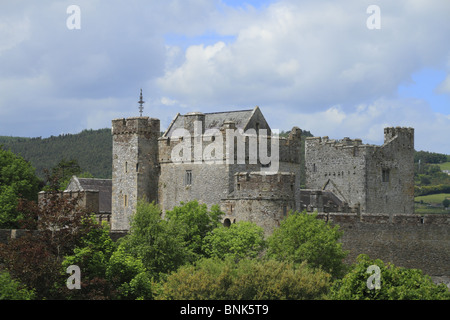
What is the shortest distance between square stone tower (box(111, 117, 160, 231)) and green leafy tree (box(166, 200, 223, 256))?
14.4 ft

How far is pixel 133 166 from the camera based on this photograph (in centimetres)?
6103

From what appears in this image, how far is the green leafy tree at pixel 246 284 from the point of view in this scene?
4469 centimetres

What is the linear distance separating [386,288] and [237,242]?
36.9ft

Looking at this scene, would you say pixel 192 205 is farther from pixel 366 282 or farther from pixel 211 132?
pixel 366 282

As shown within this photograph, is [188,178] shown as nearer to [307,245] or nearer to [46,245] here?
[307,245]

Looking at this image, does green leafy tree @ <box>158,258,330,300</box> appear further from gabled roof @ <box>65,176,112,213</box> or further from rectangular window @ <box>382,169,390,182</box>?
rectangular window @ <box>382,169,390,182</box>

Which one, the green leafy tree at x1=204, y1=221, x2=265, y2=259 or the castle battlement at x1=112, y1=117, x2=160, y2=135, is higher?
the castle battlement at x1=112, y1=117, x2=160, y2=135

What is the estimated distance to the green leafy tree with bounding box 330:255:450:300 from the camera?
43.2 m

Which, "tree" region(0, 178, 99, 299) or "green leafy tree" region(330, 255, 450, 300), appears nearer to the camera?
"green leafy tree" region(330, 255, 450, 300)

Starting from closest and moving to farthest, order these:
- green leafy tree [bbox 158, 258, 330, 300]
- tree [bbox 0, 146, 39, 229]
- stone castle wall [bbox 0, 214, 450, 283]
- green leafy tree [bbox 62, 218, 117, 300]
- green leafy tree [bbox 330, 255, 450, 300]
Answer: green leafy tree [bbox 330, 255, 450, 300], green leafy tree [bbox 62, 218, 117, 300], green leafy tree [bbox 158, 258, 330, 300], stone castle wall [bbox 0, 214, 450, 283], tree [bbox 0, 146, 39, 229]

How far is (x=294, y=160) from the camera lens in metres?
62.7

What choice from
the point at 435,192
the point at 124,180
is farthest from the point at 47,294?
the point at 435,192

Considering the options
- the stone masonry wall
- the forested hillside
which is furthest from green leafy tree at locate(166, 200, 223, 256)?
the forested hillside
